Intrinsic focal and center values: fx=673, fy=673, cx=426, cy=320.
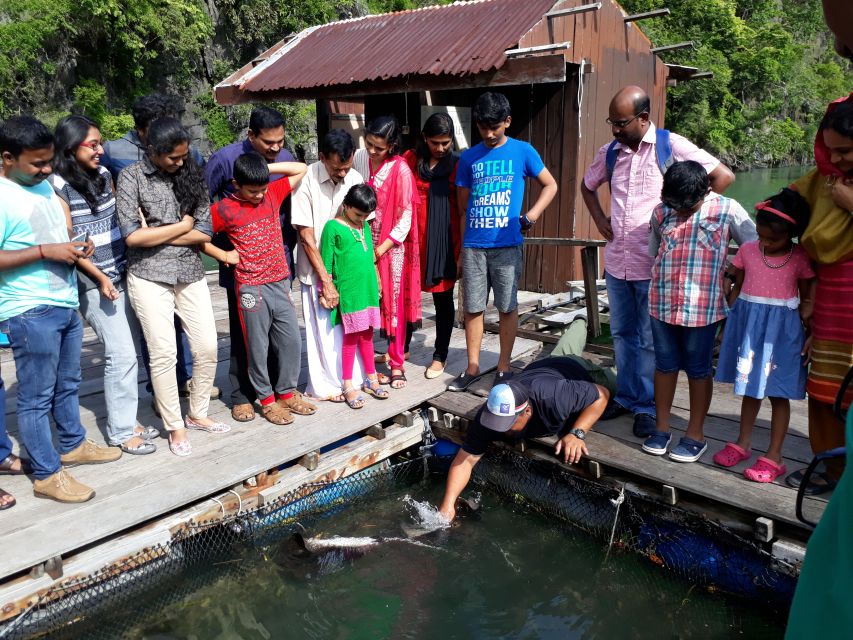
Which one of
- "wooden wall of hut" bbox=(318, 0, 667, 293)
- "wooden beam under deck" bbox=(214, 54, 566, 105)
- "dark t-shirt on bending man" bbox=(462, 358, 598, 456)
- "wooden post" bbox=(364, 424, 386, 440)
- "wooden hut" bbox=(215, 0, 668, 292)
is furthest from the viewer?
"wooden wall of hut" bbox=(318, 0, 667, 293)

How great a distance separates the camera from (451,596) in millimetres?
3602

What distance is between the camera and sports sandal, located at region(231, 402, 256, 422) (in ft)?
14.0

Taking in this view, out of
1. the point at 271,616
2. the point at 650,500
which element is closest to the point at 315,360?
the point at 271,616

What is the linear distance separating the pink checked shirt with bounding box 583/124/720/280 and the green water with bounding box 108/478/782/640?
1.65 m

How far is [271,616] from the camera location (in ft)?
11.3

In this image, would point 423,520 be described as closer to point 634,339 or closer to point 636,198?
point 634,339

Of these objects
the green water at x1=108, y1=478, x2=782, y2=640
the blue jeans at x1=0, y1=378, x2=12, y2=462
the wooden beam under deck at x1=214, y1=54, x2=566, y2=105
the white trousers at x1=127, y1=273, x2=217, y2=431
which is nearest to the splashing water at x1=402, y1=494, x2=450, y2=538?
the green water at x1=108, y1=478, x2=782, y2=640

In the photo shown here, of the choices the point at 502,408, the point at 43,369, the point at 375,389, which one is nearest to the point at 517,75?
the point at 375,389

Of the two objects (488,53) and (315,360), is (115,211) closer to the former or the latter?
(315,360)

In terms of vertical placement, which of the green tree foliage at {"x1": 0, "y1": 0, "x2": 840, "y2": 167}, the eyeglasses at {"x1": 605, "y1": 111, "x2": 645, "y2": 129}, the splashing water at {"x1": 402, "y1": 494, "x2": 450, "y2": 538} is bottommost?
the splashing water at {"x1": 402, "y1": 494, "x2": 450, "y2": 538}

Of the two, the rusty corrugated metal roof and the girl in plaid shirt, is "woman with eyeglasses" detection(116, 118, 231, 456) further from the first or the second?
the rusty corrugated metal roof

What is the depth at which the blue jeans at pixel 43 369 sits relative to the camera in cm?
313

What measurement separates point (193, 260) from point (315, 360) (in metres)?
1.12

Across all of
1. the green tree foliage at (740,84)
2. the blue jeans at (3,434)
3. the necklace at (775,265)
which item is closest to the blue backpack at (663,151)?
the necklace at (775,265)
